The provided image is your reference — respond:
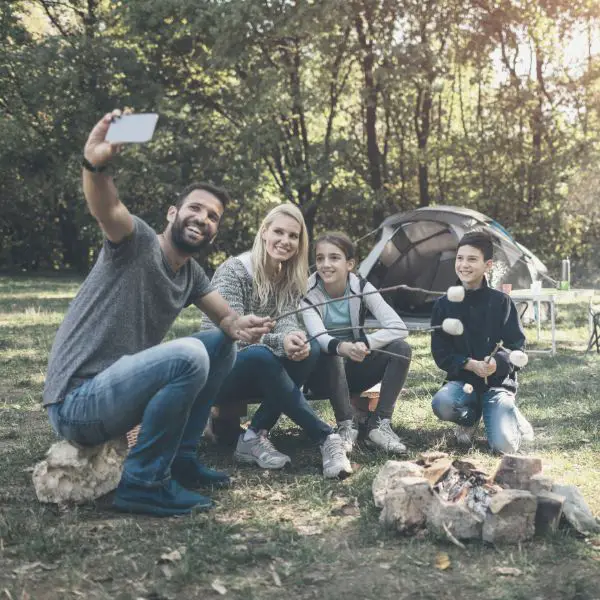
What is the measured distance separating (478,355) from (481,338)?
0.32ft

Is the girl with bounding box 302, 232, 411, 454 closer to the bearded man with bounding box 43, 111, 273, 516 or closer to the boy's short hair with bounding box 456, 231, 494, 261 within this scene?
the boy's short hair with bounding box 456, 231, 494, 261

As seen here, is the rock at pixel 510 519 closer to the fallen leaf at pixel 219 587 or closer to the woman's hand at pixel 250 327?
the fallen leaf at pixel 219 587

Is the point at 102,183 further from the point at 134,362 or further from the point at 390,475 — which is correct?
the point at 390,475

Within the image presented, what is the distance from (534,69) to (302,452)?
13.2m

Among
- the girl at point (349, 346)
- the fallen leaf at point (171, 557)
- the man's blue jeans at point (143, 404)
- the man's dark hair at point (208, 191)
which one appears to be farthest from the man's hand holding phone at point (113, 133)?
the girl at point (349, 346)

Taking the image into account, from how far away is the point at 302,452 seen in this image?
166 inches

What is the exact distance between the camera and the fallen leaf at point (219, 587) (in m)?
2.45

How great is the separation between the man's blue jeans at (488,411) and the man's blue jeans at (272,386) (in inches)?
28.4

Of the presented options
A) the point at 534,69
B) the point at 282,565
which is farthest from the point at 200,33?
the point at 282,565

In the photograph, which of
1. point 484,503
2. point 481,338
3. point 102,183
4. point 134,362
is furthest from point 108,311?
point 481,338

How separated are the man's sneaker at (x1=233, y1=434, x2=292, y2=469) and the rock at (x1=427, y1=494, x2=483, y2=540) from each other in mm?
1129

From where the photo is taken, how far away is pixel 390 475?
321cm

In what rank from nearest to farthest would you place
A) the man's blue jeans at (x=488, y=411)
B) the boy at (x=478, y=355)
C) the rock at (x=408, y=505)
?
the rock at (x=408, y=505)
the man's blue jeans at (x=488, y=411)
the boy at (x=478, y=355)

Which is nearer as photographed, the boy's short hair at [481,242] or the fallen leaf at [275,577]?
the fallen leaf at [275,577]
